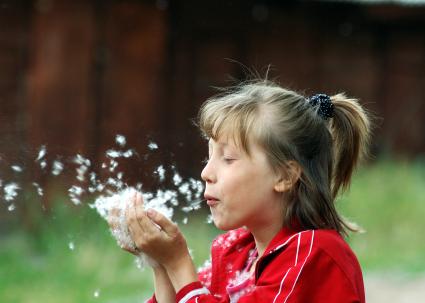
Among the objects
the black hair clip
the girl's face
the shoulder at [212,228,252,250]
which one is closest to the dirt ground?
the shoulder at [212,228,252,250]

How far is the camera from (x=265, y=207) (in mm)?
2584

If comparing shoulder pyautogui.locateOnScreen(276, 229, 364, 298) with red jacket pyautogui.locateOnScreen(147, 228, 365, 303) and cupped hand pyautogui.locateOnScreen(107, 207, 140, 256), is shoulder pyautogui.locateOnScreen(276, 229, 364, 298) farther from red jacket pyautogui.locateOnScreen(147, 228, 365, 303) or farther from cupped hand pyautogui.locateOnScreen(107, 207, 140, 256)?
cupped hand pyautogui.locateOnScreen(107, 207, 140, 256)

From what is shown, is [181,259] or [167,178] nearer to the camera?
[181,259]

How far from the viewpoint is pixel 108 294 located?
239 inches

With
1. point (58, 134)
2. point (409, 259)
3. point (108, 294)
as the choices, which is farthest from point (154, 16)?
point (409, 259)

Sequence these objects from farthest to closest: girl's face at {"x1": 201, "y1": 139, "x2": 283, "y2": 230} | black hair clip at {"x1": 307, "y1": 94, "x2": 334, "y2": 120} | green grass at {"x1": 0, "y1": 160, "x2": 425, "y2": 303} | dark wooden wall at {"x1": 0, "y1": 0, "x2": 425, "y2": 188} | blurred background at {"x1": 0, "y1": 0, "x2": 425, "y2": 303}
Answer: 1. dark wooden wall at {"x1": 0, "y1": 0, "x2": 425, "y2": 188}
2. blurred background at {"x1": 0, "y1": 0, "x2": 425, "y2": 303}
3. green grass at {"x1": 0, "y1": 160, "x2": 425, "y2": 303}
4. black hair clip at {"x1": 307, "y1": 94, "x2": 334, "y2": 120}
5. girl's face at {"x1": 201, "y1": 139, "x2": 283, "y2": 230}

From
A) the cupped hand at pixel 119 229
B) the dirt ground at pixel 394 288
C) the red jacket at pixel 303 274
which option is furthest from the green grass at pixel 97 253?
the red jacket at pixel 303 274

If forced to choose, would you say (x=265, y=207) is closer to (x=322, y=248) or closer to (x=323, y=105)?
(x=322, y=248)

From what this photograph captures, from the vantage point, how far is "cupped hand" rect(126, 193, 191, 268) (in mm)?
2537

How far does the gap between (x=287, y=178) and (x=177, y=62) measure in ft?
16.0

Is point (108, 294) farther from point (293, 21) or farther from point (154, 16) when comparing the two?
point (293, 21)

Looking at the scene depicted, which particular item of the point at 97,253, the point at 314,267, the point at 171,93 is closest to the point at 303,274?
the point at 314,267

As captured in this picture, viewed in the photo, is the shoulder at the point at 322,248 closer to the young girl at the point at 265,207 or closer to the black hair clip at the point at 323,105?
the young girl at the point at 265,207

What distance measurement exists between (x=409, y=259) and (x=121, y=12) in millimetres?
2982
